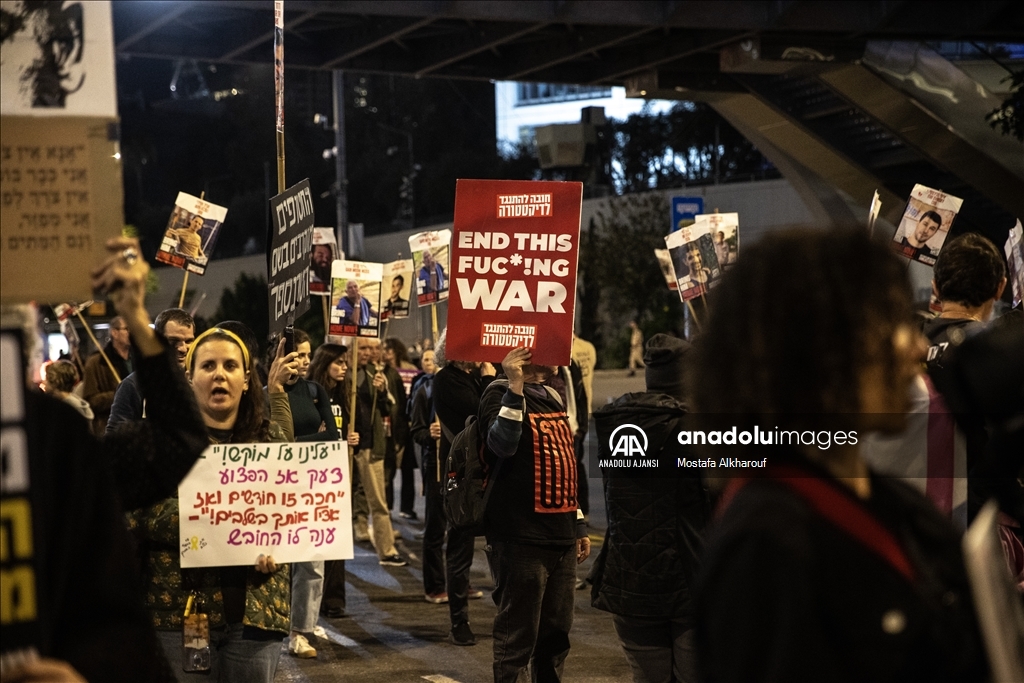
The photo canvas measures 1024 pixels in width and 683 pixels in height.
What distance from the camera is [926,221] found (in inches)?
369

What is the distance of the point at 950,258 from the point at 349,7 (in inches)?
513

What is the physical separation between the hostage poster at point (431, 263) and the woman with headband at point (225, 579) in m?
8.05

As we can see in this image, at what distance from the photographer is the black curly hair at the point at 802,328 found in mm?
2145

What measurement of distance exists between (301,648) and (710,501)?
3.98m

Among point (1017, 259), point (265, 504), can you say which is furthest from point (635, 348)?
point (265, 504)

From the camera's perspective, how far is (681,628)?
548 cm

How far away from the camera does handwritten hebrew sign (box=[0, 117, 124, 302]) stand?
2.49m

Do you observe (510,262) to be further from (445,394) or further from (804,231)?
(804,231)

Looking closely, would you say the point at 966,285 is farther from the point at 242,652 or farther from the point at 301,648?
the point at 301,648

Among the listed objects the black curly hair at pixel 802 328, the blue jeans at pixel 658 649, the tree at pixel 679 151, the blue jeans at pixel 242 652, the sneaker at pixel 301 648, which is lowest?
the sneaker at pixel 301 648

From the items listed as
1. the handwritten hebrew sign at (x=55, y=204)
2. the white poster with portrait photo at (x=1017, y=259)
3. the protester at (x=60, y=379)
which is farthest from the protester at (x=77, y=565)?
the protester at (x=60, y=379)

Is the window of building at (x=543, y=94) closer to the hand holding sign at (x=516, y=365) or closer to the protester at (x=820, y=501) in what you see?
the hand holding sign at (x=516, y=365)

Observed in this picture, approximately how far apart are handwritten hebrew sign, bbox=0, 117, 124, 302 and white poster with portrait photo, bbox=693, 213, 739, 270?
8.22 meters

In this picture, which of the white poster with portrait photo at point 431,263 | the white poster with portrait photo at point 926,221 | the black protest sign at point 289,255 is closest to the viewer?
the black protest sign at point 289,255
